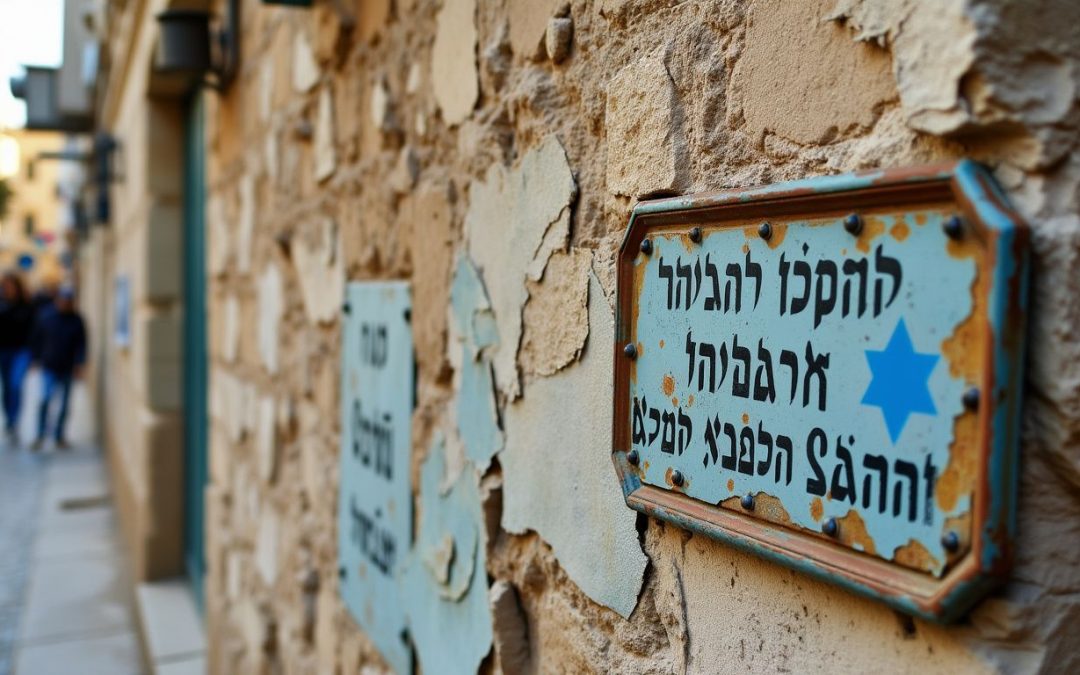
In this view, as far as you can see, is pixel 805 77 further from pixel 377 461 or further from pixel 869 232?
pixel 377 461

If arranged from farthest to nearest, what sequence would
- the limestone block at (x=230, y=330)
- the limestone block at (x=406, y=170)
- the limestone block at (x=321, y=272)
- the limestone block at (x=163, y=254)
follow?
1. the limestone block at (x=163, y=254)
2. the limestone block at (x=230, y=330)
3. the limestone block at (x=321, y=272)
4. the limestone block at (x=406, y=170)

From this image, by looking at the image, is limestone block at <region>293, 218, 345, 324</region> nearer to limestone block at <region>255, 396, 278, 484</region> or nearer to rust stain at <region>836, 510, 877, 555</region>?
limestone block at <region>255, 396, 278, 484</region>

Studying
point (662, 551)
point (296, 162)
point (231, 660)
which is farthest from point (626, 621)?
point (231, 660)

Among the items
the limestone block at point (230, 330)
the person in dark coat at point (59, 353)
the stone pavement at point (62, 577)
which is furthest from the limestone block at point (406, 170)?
the person in dark coat at point (59, 353)

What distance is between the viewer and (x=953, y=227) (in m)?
0.61

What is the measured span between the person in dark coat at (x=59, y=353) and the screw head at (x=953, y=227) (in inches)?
387

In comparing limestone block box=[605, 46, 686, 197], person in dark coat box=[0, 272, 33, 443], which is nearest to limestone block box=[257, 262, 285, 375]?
limestone block box=[605, 46, 686, 197]

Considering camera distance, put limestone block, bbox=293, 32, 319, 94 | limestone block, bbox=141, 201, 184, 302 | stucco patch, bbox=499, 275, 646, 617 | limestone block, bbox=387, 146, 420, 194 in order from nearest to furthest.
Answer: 1. stucco patch, bbox=499, 275, 646, 617
2. limestone block, bbox=387, 146, 420, 194
3. limestone block, bbox=293, 32, 319, 94
4. limestone block, bbox=141, 201, 184, 302

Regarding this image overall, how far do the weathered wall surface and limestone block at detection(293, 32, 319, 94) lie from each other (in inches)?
0.4

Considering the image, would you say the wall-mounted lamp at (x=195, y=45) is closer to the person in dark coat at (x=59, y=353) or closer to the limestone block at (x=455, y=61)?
the limestone block at (x=455, y=61)

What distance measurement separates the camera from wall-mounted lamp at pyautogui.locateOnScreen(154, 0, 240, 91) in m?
3.17

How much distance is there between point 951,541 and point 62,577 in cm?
550

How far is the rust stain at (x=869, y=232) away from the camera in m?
0.67

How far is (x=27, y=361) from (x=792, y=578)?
1108 cm
